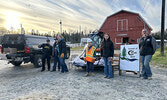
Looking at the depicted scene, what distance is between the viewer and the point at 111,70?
5.31m

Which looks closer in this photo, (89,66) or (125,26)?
(89,66)

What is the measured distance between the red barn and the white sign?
17.1 meters

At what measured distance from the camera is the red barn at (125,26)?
2242 cm

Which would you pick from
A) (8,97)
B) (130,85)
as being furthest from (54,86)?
(130,85)

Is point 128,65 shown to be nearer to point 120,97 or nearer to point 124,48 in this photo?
point 124,48

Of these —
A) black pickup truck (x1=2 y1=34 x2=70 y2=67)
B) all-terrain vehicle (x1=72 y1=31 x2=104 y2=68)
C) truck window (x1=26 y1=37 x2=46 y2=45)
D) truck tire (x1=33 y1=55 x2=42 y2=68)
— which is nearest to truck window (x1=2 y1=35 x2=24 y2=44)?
black pickup truck (x1=2 y1=34 x2=70 y2=67)

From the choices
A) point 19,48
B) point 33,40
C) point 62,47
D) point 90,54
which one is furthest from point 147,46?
point 19,48

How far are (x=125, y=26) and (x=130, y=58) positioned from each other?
19.8 meters

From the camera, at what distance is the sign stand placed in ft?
17.7

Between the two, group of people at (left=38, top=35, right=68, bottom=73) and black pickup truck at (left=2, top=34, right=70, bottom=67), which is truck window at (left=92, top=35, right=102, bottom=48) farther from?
black pickup truck at (left=2, top=34, right=70, bottom=67)

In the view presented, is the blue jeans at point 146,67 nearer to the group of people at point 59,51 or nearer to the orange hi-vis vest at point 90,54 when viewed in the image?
the orange hi-vis vest at point 90,54

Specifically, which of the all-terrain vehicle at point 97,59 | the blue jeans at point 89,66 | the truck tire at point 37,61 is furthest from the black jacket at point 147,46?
the truck tire at point 37,61

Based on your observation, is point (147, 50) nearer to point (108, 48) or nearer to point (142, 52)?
point (142, 52)

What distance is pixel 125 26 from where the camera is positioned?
2356 cm
